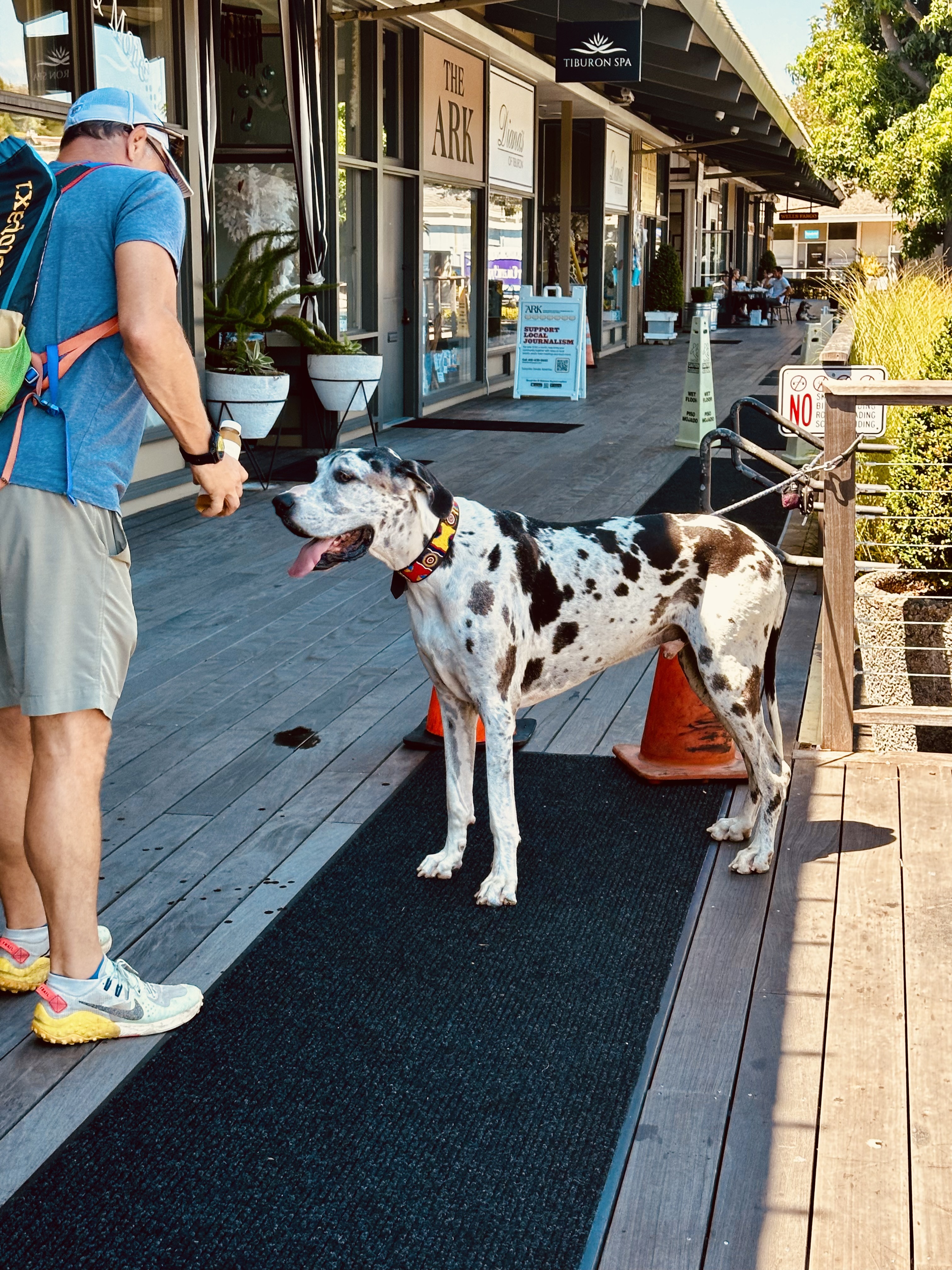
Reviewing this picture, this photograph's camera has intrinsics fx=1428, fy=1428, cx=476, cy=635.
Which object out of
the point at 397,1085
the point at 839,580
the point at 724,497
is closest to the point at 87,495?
the point at 397,1085

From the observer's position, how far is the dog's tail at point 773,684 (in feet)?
13.4

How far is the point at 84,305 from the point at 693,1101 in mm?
2016

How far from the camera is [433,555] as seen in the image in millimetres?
3676

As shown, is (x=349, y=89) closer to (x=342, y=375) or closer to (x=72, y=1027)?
(x=342, y=375)

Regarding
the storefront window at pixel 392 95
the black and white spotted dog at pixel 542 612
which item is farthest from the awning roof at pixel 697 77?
the black and white spotted dog at pixel 542 612

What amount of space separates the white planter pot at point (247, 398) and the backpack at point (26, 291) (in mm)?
6883

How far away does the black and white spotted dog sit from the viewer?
363 cm

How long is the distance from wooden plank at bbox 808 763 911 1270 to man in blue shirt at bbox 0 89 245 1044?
1.47 m

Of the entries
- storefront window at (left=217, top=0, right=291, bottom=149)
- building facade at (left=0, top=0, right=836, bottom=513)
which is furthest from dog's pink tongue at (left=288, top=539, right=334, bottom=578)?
storefront window at (left=217, top=0, right=291, bottom=149)

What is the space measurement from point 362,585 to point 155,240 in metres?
4.78

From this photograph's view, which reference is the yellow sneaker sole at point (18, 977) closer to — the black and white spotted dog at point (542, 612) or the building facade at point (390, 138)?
the black and white spotted dog at point (542, 612)

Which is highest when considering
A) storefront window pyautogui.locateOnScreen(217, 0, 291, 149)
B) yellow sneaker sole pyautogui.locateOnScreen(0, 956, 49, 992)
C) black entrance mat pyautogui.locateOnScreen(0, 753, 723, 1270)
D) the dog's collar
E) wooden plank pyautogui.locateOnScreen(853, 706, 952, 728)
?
storefront window pyautogui.locateOnScreen(217, 0, 291, 149)

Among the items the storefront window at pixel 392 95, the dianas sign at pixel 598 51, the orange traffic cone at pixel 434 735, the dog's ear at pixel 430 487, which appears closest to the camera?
the dog's ear at pixel 430 487

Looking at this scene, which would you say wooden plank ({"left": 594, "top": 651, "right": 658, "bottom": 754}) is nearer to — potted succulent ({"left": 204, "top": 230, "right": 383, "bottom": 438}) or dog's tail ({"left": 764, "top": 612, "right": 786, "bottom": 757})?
dog's tail ({"left": 764, "top": 612, "right": 786, "bottom": 757})
